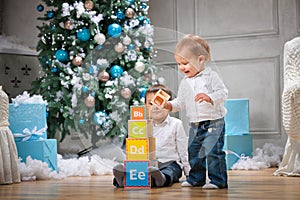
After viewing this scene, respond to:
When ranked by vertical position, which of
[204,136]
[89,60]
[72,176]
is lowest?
[72,176]

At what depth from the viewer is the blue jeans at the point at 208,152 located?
249cm

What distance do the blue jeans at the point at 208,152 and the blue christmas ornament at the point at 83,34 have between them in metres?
1.59

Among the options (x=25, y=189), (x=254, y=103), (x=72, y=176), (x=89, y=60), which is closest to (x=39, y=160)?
(x=72, y=176)

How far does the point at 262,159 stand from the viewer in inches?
170

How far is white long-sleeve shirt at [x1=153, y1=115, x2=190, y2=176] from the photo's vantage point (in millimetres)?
2511

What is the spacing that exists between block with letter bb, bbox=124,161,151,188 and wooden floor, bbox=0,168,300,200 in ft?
0.15

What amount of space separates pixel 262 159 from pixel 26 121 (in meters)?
1.80

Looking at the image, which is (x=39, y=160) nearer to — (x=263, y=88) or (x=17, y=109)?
(x=17, y=109)

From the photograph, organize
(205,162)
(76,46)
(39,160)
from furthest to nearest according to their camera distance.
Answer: (76,46) < (39,160) < (205,162)

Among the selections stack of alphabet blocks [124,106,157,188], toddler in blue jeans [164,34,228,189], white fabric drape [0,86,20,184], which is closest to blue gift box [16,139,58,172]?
white fabric drape [0,86,20,184]

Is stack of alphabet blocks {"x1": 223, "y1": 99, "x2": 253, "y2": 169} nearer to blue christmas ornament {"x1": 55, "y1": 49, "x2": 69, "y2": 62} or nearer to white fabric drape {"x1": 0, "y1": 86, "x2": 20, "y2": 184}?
blue christmas ornament {"x1": 55, "y1": 49, "x2": 69, "y2": 62}

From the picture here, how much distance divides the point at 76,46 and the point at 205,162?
1.68 meters

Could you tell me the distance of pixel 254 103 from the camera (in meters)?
4.73

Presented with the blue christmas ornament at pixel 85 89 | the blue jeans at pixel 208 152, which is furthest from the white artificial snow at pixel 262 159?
the blue christmas ornament at pixel 85 89
